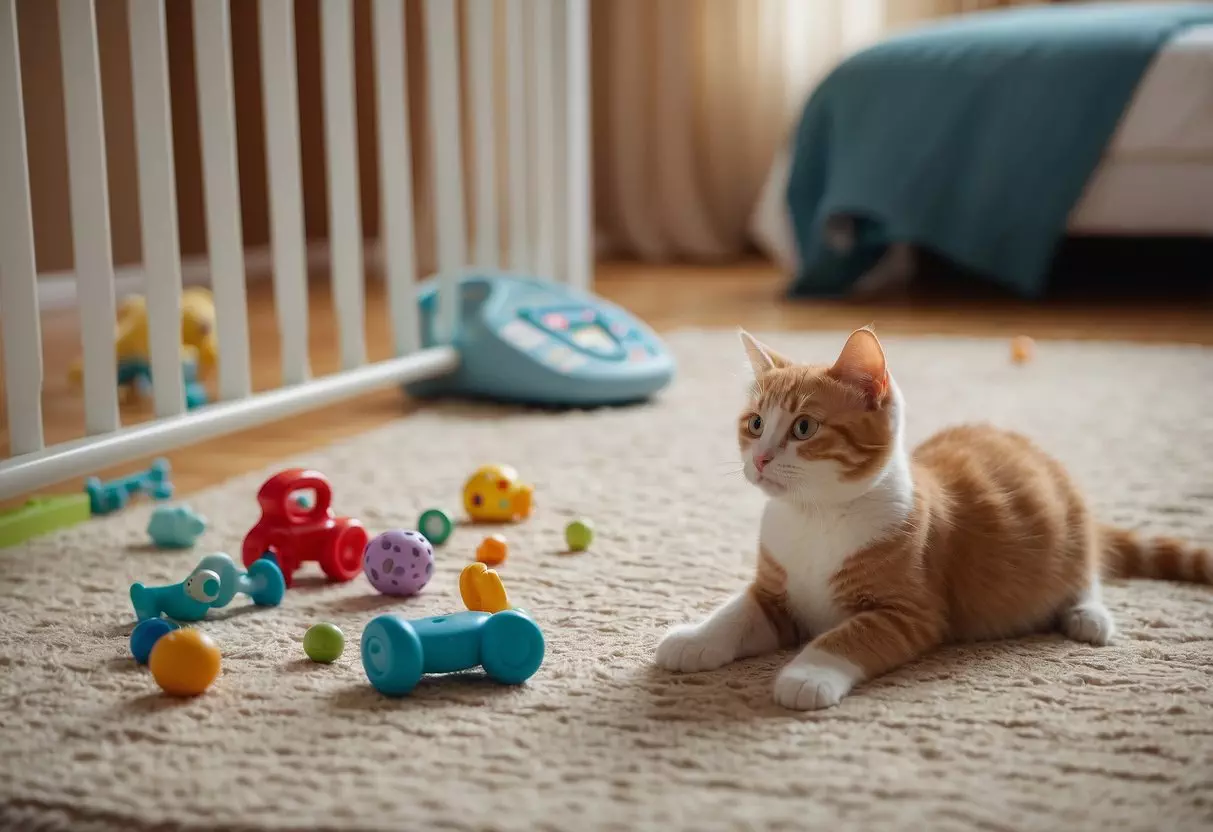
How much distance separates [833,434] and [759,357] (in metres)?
0.12

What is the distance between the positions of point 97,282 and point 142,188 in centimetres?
13

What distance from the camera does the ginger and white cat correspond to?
975mm

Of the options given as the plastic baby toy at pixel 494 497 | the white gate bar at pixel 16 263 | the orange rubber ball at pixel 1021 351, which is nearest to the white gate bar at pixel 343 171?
the plastic baby toy at pixel 494 497

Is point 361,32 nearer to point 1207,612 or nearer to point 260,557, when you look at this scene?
point 260,557

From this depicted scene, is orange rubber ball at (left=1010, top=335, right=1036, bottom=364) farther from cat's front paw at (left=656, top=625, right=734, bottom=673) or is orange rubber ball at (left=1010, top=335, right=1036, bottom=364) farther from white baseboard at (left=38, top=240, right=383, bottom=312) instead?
white baseboard at (left=38, top=240, right=383, bottom=312)

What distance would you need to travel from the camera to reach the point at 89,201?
1.31 meters

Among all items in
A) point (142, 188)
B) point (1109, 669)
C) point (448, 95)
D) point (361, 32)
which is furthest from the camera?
point (361, 32)

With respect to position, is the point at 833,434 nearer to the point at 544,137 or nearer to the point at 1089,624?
the point at 1089,624

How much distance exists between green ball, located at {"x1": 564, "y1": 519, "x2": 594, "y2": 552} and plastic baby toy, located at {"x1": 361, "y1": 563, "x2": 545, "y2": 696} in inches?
14.0

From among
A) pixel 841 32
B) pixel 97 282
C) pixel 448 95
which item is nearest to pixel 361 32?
pixel 841 32

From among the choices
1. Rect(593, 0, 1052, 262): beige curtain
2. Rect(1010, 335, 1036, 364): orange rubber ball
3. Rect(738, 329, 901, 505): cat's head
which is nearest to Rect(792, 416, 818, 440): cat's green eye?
Rect(738, 329, 901, 505): cat's head

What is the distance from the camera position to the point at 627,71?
432cm

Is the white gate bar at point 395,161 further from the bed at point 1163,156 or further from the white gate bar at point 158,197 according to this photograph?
the bed at point 1163,156

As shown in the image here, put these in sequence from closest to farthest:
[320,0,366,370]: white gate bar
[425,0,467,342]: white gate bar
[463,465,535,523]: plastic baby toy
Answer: [463,465,535,523]: plastic baby toy
[320,0,366,370]: white gate bar
[425,0,467,342]: white gate bar
